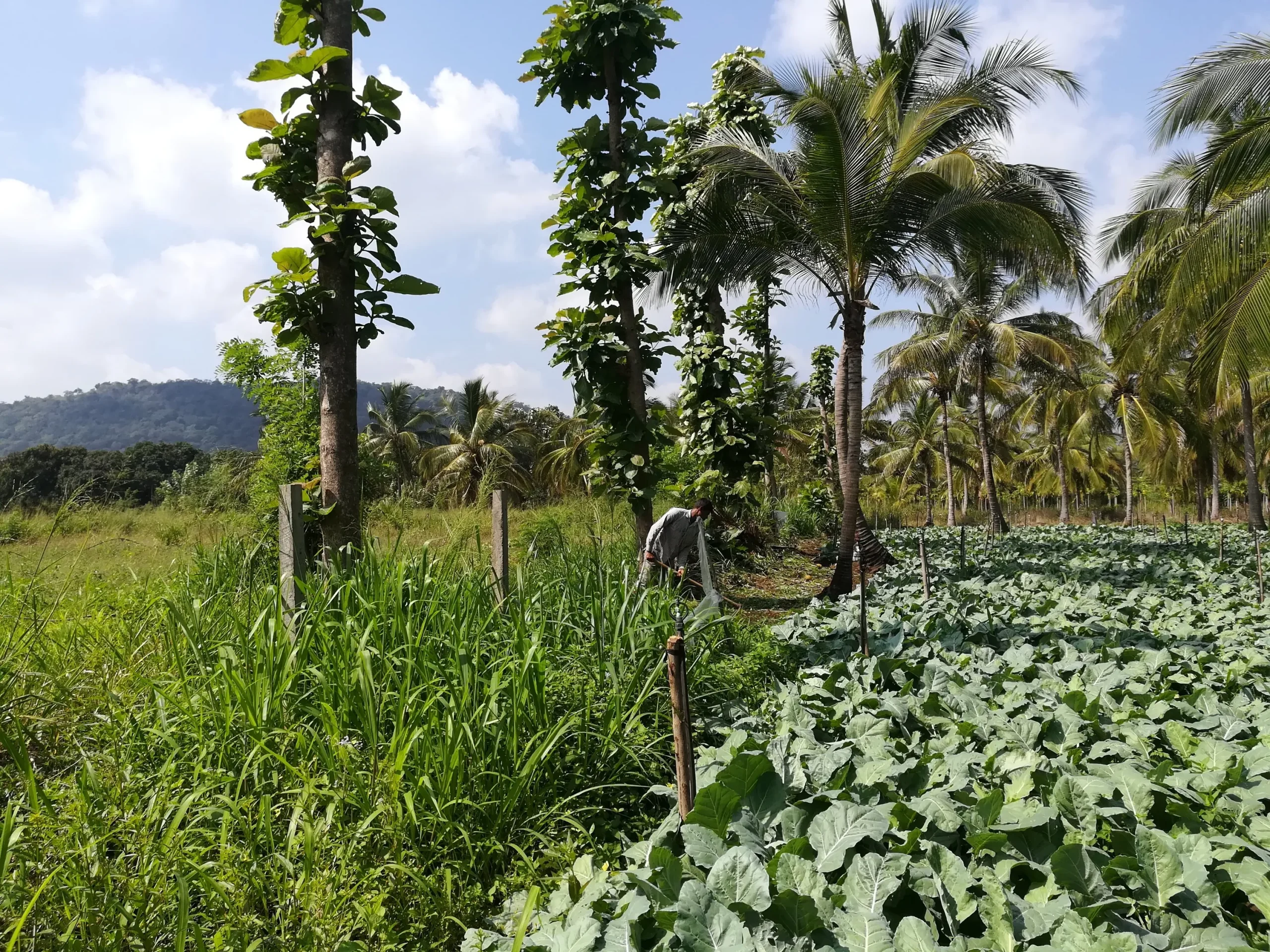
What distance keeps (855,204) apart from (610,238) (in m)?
3.38

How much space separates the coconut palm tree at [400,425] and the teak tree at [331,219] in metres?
27.9

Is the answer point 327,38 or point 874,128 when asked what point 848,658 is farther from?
point 874,128

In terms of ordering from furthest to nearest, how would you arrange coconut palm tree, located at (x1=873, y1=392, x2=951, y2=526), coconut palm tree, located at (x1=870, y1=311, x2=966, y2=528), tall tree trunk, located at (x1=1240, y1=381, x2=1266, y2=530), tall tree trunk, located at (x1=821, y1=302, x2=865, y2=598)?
1. coconut palm tree, located at (x1=873, y1=392, x2=951, y2=526)
2. coconut palm tree, located at (x1=870, y1=311, x2=966, y2=528)
3. tall tree trunk, located at (x1=1240, y1=381, x2=1266, y2=530)
4. tall tree trunk, located at (x1=821, y1=302, x2=865, y2=598)

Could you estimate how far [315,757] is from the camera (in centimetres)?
271

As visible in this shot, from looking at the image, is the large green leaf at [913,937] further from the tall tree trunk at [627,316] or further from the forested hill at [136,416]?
the forested hill at [136,416]

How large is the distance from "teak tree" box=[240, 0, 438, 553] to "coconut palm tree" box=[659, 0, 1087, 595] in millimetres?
5318

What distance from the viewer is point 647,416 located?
27.6ft

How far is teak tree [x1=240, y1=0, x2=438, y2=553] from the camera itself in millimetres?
4285

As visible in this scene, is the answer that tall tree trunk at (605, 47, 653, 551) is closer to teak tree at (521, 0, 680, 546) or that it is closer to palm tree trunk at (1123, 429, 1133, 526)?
teak tree at (521, 0, 680, 546)

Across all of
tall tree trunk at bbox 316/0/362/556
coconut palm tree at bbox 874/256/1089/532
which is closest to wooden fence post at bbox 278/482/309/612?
tall tree trunk at bbox 316/0/362/556

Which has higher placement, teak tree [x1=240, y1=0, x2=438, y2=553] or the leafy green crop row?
teak tree [x1=240, y1=0, x2=438, y2=553]

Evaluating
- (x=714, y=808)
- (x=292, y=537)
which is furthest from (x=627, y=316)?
(x=714, y=808)

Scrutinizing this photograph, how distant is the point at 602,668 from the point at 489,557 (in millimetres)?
1550

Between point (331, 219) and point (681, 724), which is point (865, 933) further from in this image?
point (331, 219)
